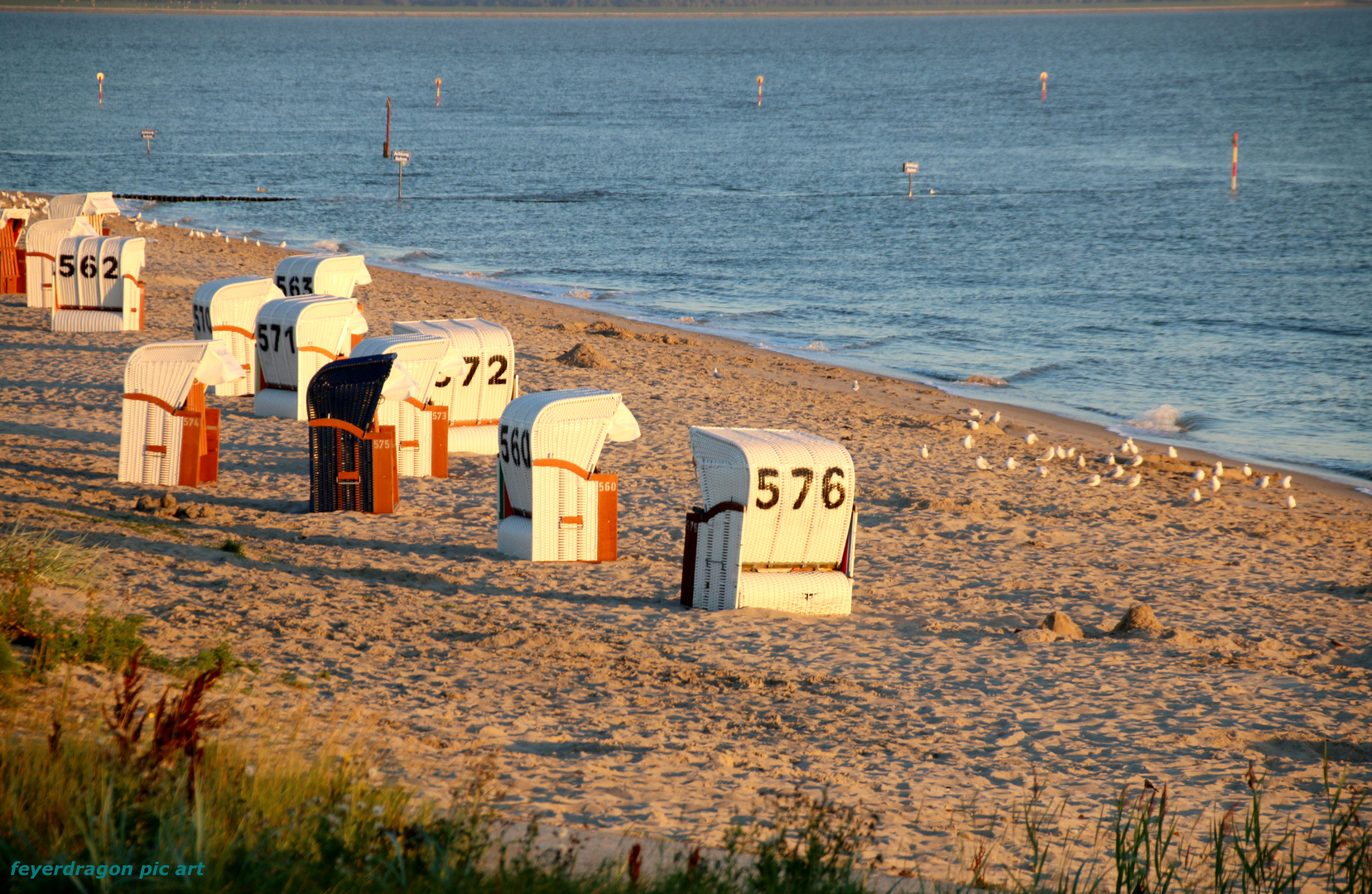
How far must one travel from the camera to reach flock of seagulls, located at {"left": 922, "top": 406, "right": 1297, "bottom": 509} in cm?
1344

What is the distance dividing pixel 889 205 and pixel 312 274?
110 ft

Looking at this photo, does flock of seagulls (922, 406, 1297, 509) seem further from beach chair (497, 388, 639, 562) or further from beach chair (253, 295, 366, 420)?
beach chair (253, 295, 366, 420)

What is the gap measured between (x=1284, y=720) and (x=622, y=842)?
4442 mm

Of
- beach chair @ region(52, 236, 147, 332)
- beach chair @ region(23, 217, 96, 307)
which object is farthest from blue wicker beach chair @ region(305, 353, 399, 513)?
beach chair @ region(23, 217, 96, 307)

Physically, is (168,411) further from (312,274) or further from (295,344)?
(312,274)

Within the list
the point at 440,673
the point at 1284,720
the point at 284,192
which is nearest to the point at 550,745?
the point at 440,673

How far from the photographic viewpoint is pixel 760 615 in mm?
8234

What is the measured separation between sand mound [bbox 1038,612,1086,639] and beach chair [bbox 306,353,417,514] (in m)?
5.49

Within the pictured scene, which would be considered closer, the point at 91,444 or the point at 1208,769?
the point at 1208,769

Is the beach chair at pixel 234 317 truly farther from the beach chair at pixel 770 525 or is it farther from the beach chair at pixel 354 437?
the beach chair at pixel 770 525

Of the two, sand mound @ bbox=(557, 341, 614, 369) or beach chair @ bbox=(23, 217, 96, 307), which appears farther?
beach chair @ bbox=(23, 217, 96, 307)

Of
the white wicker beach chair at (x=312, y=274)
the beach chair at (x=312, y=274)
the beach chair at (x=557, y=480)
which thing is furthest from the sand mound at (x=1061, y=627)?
the beach chair at (x=312, y=274)

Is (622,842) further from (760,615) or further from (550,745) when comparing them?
(760,615)

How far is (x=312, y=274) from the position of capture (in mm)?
15445
